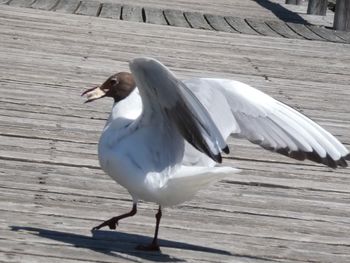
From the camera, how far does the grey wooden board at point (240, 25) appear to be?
11426 mm

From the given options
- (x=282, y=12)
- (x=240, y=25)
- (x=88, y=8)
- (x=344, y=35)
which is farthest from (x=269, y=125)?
(x=282, y=12)

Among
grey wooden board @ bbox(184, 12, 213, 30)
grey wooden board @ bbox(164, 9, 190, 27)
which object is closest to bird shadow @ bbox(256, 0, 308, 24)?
grey wooden board @ bbox(184, 12, 213, 30)

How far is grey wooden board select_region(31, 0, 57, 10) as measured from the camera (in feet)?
38.5

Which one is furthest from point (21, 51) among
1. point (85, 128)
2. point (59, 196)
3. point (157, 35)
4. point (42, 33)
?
point (59, 196)

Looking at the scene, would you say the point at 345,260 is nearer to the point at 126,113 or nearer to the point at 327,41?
the point at 126,113

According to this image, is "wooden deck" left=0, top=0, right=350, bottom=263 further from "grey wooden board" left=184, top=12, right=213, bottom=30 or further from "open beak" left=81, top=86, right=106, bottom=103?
"grey wooden board" left=184, top=12, right=213, bottom=30

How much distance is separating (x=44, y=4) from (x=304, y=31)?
2777 millimetres

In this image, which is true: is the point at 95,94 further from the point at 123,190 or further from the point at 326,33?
the point at 326,33

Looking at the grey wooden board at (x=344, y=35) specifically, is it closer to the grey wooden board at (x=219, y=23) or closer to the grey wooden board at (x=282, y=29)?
the grey wooden board at (x=282, y=29)

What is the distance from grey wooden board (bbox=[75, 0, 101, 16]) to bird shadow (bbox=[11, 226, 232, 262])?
7241mm

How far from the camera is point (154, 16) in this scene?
472 inches

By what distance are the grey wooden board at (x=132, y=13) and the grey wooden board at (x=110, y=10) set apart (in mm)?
73

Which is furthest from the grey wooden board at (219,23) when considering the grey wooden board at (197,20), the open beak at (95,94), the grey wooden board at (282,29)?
the open beak at (95,94)

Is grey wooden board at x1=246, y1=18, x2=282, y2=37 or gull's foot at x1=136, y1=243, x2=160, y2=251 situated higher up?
gull's foot at x1=136, y1=243, x2=160, y2=251
